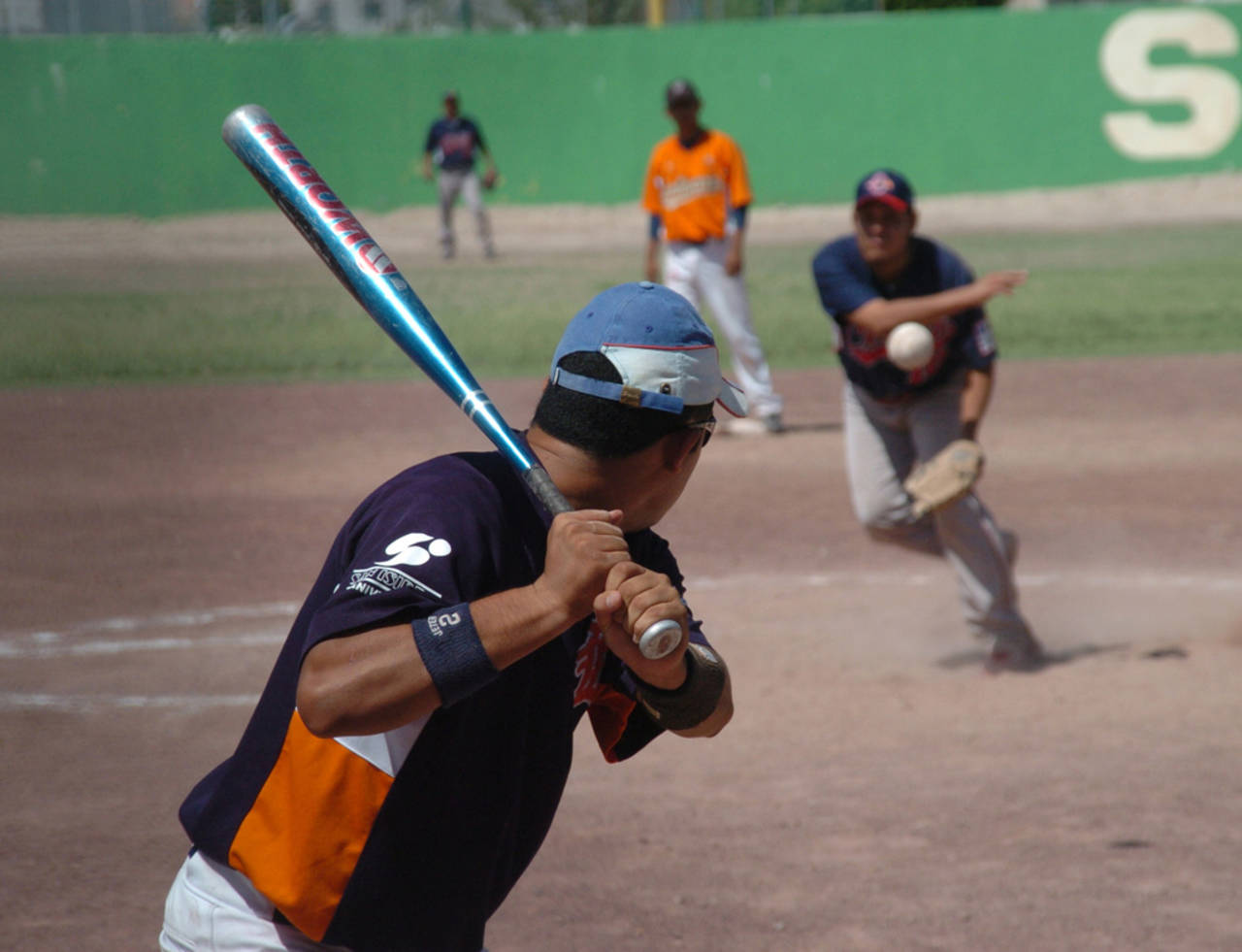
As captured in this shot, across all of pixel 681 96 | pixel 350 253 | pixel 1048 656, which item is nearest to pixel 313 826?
pixel 350 253

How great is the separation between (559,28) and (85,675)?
25.0m

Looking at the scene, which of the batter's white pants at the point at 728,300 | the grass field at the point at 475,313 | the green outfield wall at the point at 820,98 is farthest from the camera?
the green outfield wall at the point at 820,98

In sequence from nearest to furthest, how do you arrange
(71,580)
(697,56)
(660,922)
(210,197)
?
(660,922)
(71,580)
(210,197)
(697,56)

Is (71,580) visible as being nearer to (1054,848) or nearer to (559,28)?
(1054,848)

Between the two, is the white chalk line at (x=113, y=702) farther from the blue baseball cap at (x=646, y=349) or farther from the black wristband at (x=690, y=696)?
the blue baseball cap at (x=646, y=349)

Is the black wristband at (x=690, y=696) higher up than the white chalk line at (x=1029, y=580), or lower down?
higher up

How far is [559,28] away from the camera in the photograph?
29.4 meters

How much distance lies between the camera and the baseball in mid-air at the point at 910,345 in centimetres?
596

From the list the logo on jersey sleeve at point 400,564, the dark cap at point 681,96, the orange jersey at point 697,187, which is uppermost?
the logo on jersey sleeve at point 400,564

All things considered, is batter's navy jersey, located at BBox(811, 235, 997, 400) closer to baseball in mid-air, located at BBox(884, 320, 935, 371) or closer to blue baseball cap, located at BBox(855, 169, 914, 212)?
baseball in mid-air, located at BBox(884, 320, 935, 371)

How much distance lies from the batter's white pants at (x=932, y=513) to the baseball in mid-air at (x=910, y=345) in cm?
29

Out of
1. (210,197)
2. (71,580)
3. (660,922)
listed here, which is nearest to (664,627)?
(660,922)

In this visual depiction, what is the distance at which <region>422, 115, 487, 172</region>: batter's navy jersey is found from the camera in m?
23.3

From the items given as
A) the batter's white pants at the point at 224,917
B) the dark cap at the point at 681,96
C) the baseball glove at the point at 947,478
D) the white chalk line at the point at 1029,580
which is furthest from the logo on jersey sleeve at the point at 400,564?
the dark cap at the point at 681,96
